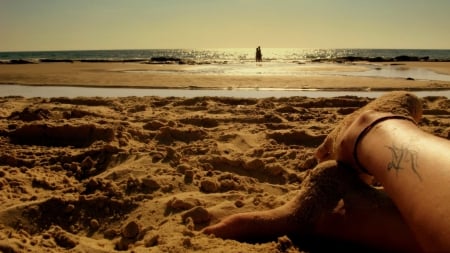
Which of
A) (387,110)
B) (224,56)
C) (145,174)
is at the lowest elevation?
(145,174)

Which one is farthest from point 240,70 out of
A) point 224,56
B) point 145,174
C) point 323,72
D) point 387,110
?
point 224,56

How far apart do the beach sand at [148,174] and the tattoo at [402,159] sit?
47 cm

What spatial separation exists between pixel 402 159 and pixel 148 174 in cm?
176

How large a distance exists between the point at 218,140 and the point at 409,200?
2.48 m

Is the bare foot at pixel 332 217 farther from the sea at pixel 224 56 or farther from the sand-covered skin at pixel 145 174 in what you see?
the sea at pixel 224 56

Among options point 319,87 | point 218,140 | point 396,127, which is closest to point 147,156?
point 218,140

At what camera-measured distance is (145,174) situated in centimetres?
284

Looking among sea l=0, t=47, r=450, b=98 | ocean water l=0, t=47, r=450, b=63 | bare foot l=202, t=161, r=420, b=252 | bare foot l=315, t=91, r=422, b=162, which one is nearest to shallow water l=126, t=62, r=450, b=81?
sea l=0, t=47, r=450, b=98

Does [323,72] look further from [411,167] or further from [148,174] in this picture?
[411,167]

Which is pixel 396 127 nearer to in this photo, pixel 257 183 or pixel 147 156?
pixel 257 183

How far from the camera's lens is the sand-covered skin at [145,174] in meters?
2.02

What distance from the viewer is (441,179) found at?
133cm

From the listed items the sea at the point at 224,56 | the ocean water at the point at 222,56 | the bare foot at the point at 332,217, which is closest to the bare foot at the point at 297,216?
the bare foot at the point at 332,217

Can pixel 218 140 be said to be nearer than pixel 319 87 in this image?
Yes
